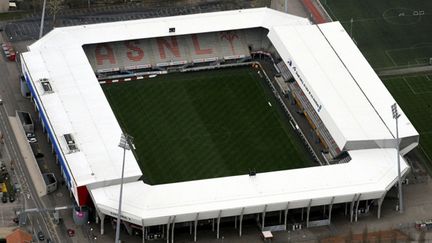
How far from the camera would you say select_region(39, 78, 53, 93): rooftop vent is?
646ft

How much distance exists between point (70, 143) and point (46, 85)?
16.9 metres

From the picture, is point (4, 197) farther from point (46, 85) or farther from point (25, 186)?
point (46, 85)

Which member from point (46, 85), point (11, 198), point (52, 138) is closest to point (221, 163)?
point (52, 138)

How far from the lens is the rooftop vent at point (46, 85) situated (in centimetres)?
19701

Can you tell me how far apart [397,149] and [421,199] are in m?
8.91

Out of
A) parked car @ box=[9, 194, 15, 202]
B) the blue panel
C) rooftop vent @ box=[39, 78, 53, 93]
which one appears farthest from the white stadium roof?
rooftop vent @ box=[39, 78, 53, 93]

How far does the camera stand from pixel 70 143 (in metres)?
185

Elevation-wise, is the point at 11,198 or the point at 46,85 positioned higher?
the point at 46,85

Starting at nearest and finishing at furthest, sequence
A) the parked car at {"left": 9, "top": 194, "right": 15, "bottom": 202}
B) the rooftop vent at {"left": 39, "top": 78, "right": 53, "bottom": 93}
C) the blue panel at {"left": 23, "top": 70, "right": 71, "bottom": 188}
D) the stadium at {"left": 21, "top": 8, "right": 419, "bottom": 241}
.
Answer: the stadium at {"left": 21, "top": 8, "right": 419, "bottom": 241}
the blue panel at {"left": 23, "top": 70, "right": 71, "bottom": 188}
the parked car at {"left": 9, "top": 194, "right": 15, "bottom": 202}
the rooftop vent at {"left": 39, "top": 78, "right": 53, "bottom": 93}

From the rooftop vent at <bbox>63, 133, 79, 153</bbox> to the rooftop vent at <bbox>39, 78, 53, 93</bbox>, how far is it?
1294 centimetres

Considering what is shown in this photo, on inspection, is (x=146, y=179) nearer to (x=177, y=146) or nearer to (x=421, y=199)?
(x=177, y=146)

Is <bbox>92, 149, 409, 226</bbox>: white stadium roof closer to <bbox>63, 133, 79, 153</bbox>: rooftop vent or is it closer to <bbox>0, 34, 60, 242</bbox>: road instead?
<bbox>0, 34, 60, 242</bbox>: road

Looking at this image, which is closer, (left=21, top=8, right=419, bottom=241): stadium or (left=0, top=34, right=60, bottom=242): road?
(left=21, top=8, right=419, bottom=241): stadium

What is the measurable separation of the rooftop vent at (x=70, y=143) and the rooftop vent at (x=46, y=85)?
12939 mm
